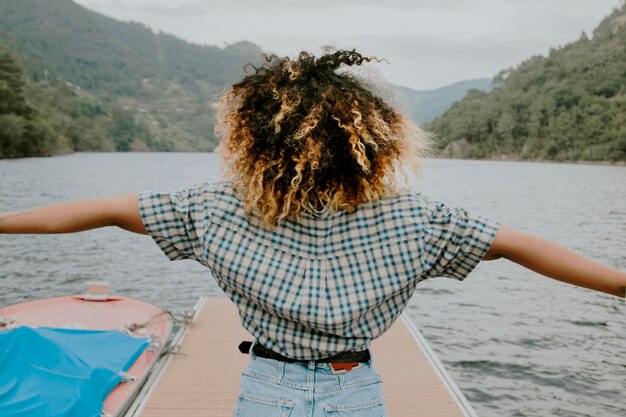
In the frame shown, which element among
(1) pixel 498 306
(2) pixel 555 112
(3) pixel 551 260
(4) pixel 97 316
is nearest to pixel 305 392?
(3) pixel 551 260

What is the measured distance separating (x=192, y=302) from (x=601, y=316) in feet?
32.5

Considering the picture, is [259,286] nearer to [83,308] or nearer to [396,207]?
[396,207]

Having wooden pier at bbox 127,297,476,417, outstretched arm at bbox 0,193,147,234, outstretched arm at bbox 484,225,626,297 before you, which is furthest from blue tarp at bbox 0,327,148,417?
outstretched arm at bbox 484,225,626,297

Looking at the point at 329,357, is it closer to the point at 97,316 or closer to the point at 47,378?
the point at 47,378

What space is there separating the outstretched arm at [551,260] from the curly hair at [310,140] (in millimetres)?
347

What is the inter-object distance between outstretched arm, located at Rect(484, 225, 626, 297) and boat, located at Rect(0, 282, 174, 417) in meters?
5.00

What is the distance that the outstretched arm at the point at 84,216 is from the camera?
1704mm

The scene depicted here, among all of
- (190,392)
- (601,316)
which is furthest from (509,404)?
(601,316)

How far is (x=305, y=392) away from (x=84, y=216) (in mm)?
817

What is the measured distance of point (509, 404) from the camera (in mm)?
9039

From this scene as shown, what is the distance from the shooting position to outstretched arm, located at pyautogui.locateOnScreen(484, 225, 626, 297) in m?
1.62

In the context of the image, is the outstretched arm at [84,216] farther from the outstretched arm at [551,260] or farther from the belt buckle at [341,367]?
the outstretched arm at [551,260]

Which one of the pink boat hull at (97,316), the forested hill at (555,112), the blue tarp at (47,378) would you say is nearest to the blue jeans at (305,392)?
the blue tarp at (47,378)

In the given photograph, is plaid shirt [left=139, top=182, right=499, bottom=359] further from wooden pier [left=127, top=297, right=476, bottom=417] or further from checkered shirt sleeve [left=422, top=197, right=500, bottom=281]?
wooden pier [left=127, top=297, right=476, bottom=417]
